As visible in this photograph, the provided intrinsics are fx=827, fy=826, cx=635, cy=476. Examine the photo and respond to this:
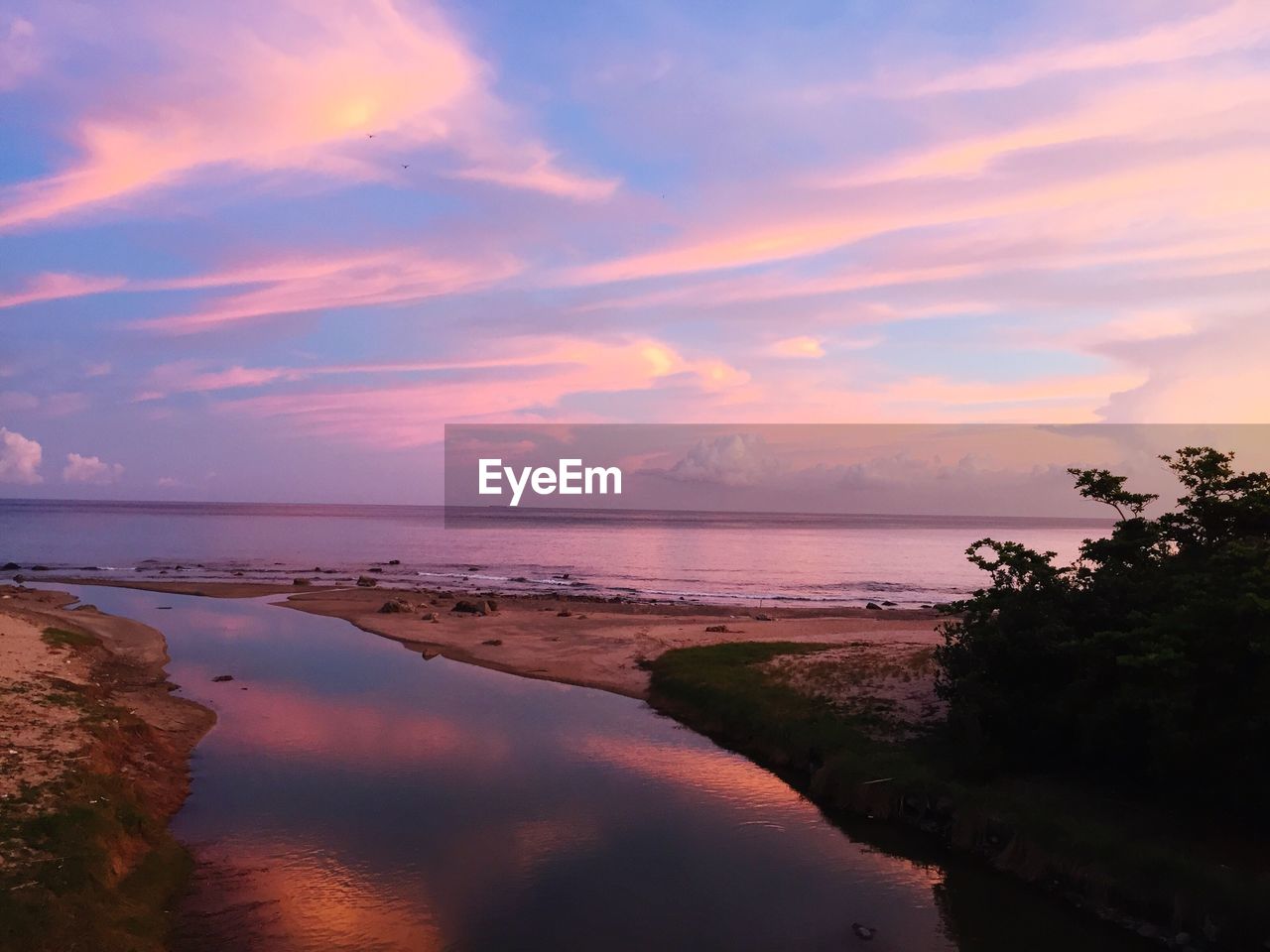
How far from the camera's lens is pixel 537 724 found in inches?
1416

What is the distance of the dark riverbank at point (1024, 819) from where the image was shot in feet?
61.0

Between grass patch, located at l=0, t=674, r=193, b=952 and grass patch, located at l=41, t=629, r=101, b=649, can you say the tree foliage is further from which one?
grass patch, located at l=41, t=629, r=101, b=649

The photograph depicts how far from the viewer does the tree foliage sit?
1958 cm

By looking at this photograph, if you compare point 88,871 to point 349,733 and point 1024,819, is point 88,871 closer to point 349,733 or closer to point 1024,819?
point 349,733

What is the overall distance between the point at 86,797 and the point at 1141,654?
2780cm

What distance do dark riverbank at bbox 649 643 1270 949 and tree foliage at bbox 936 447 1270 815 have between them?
48.4 inches

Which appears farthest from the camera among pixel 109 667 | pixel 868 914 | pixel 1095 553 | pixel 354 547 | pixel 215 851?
pixel 354 547

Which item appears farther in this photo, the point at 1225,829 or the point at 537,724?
the point at 537,724

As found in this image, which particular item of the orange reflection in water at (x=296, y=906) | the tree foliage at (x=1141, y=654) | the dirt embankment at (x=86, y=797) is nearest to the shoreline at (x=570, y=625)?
the tree foliage at (x=1141, y=654)

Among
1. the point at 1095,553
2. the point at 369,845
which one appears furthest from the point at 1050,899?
the point at 369,845

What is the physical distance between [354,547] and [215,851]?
132 m

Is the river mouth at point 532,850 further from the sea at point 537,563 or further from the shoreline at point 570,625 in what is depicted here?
→ the sea at point 537,563

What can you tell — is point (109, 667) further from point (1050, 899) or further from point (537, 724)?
point (1050, 899)

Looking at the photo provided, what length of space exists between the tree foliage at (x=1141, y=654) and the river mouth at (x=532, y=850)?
4.49 metres
